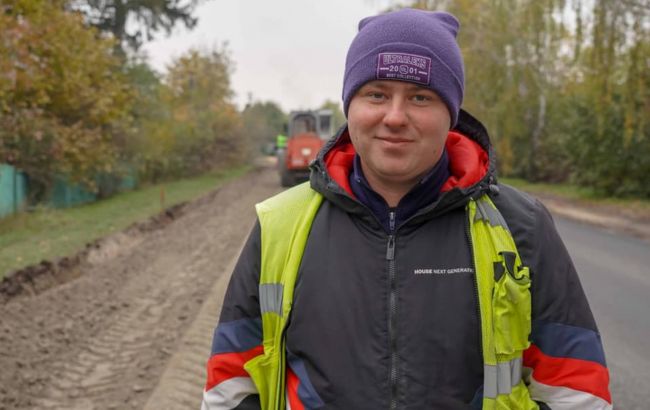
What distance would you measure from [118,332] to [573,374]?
241 inches

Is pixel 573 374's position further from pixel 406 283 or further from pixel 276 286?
pixel 276 286

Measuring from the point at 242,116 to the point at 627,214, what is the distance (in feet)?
79.8

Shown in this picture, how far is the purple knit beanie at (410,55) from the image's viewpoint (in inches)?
75.3

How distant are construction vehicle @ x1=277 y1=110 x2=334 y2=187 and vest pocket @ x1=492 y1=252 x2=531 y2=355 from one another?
865 inches

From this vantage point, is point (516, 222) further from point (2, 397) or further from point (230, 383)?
point (2, 397)

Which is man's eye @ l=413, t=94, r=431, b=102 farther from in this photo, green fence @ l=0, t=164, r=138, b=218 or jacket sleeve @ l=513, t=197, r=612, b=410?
green fence @ l=0, t=164, r=138, b=218

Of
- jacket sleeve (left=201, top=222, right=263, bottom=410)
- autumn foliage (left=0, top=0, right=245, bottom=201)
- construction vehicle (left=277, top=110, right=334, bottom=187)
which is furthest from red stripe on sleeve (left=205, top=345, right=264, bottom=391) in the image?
construction vehicle (left=277, top=110, right=334, bottom=187)

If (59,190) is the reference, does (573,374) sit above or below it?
above

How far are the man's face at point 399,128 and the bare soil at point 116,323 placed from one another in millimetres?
3488

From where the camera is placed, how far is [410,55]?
1.92 metres

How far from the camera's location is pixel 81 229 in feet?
46.2

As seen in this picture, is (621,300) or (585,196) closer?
(621,300)

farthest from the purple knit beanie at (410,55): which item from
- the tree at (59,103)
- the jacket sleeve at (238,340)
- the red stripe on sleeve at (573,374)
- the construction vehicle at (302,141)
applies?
the construction vehicle at (302,141)

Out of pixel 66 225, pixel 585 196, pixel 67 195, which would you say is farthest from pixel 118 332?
pixel 585 196
